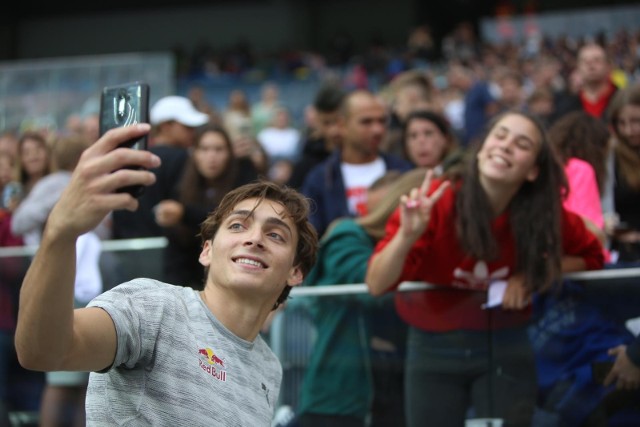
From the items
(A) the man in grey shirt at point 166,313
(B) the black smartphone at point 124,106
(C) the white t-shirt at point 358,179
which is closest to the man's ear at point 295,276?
(A) the man in grey shirt at point 166,313

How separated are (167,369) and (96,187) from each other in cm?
78

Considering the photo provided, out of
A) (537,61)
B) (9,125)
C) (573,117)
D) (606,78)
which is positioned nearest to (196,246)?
(573,117)

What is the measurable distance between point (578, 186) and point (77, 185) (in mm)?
3644

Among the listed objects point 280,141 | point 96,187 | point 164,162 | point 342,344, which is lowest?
point 342,344

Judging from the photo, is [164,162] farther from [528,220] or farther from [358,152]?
[528,220]

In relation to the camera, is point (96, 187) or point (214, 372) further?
point (214, 372)

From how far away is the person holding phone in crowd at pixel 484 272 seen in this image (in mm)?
4297

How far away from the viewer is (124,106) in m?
2.29

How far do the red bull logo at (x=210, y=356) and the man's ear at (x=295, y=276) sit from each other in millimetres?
513

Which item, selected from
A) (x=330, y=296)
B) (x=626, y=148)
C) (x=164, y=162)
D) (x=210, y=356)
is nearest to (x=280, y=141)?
(x=164, y=162)

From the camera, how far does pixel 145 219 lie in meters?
6.47

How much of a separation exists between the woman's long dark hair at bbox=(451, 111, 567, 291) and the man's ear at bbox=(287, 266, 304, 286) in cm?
124

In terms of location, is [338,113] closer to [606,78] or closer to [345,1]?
[606,78]

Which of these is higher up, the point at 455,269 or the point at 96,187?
the point at 96,187
